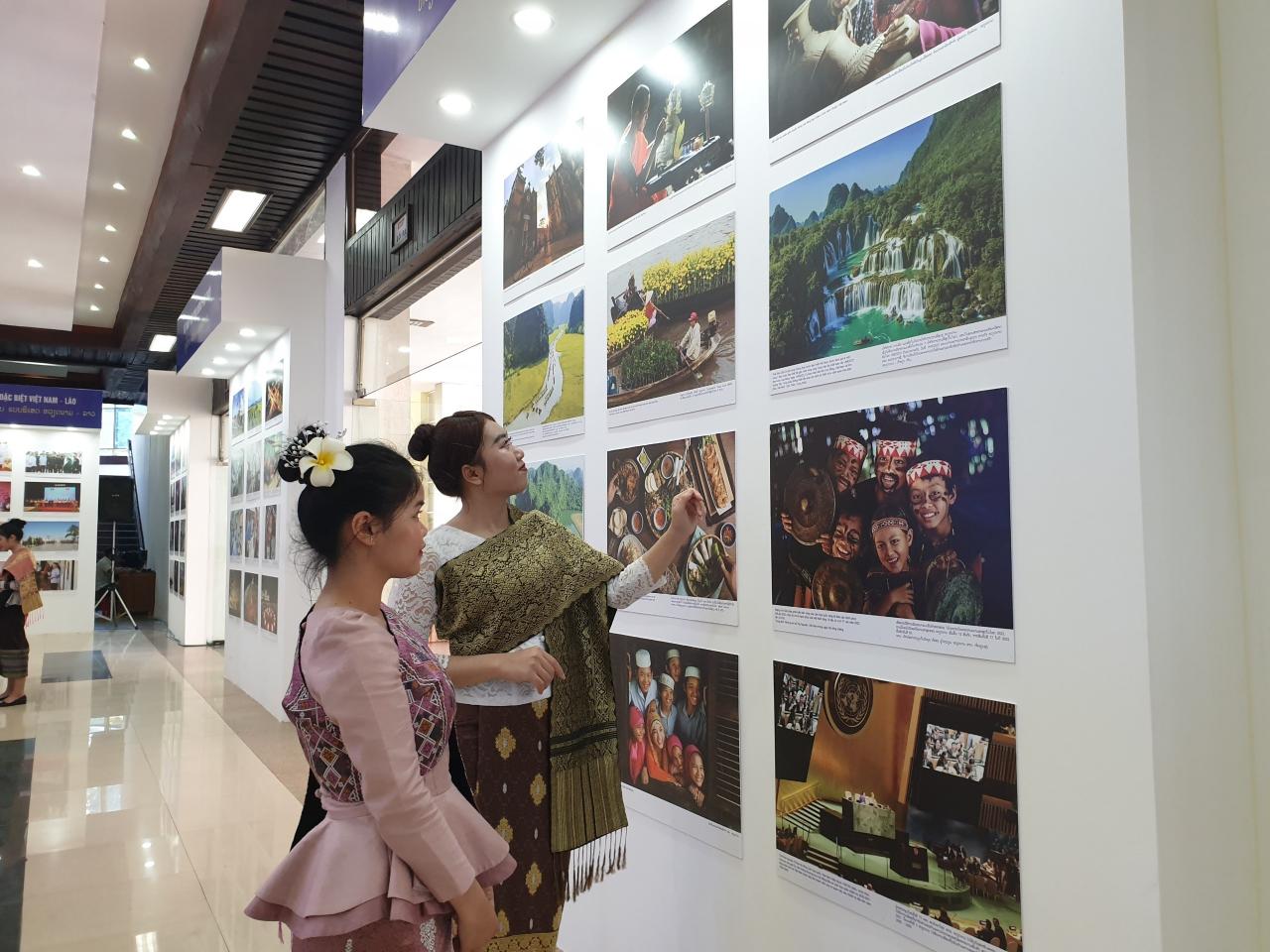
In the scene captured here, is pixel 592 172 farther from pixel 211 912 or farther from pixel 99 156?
pixel 99 156

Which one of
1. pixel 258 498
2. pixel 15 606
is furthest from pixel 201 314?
pixel 15 606

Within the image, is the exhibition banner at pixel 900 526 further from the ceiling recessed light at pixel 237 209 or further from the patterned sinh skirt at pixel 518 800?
the ceiling recessed light at pixel 237 209

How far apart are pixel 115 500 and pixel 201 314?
1224 centimetres

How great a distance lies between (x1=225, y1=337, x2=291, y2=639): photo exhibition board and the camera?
25.3ft

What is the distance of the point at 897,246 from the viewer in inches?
76.0

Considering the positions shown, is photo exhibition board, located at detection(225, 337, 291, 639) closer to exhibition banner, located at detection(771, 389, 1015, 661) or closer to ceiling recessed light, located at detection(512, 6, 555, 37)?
ceiling recessed light, located at detection(512, 6, 555, 37)

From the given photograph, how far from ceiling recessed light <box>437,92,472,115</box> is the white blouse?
187cm

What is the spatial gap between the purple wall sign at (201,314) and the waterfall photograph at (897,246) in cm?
651

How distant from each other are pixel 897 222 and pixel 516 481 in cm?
109

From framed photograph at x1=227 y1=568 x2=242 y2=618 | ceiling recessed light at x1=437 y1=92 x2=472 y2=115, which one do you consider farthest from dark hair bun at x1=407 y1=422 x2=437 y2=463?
framed photograph at x1=227 y1=568 x2=242 y2=618

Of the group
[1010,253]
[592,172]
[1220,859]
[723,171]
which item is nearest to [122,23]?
[592,172]

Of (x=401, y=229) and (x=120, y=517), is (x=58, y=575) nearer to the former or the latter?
(x=120, y=517)

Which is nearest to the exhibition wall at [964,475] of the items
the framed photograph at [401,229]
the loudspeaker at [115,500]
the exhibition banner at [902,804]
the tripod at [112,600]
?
the exhibition banner at [902,804]

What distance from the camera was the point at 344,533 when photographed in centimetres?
159
